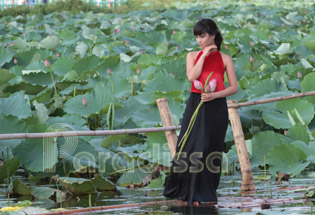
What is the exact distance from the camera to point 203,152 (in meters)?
3.27

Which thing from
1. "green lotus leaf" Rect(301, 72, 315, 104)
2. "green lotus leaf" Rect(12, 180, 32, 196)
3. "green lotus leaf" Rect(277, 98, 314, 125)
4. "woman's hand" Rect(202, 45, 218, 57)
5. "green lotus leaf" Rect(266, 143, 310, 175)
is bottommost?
"green lotus leaf" Rect(12, 180, 32, 196)

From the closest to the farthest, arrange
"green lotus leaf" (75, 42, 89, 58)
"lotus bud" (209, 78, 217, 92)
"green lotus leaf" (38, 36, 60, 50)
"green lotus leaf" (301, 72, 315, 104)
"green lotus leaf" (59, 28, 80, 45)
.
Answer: "lotus bud" (209, 78, 217, 92)
"green lotus leaf" (301, 72, 315, 104)
"green lotus leaf" (75, 42, 89, 58)
"green lotus leaf" (38, 36, 60, 50)
"green lotus leaf" (59, 28, 80, 45)

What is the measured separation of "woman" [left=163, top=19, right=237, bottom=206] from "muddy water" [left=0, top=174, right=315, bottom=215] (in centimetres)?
10

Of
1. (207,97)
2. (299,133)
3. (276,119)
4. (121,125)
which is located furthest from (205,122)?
(121,125)

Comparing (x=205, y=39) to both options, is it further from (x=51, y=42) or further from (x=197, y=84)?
(x=51, y=42)

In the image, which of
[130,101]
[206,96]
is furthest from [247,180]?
[130,101]

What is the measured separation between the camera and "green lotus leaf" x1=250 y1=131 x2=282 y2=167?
165 inches

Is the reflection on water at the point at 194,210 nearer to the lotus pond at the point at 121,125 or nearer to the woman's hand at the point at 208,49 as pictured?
the lotus pond at the point at 121,125

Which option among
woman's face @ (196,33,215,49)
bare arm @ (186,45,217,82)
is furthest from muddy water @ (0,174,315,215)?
woman's face @ (196,33,215,49)

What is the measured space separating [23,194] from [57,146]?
36cm

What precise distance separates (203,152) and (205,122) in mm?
135

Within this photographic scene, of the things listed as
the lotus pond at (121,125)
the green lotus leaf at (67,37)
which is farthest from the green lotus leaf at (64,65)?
the green lotus leaf at (67,37)

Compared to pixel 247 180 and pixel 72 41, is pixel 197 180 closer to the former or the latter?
pixel 247 180

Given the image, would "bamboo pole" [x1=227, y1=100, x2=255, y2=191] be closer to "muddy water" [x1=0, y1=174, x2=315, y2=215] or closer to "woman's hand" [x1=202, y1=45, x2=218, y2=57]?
"muddy water" [x1=0, y1=174, x2=315, y2=215]
